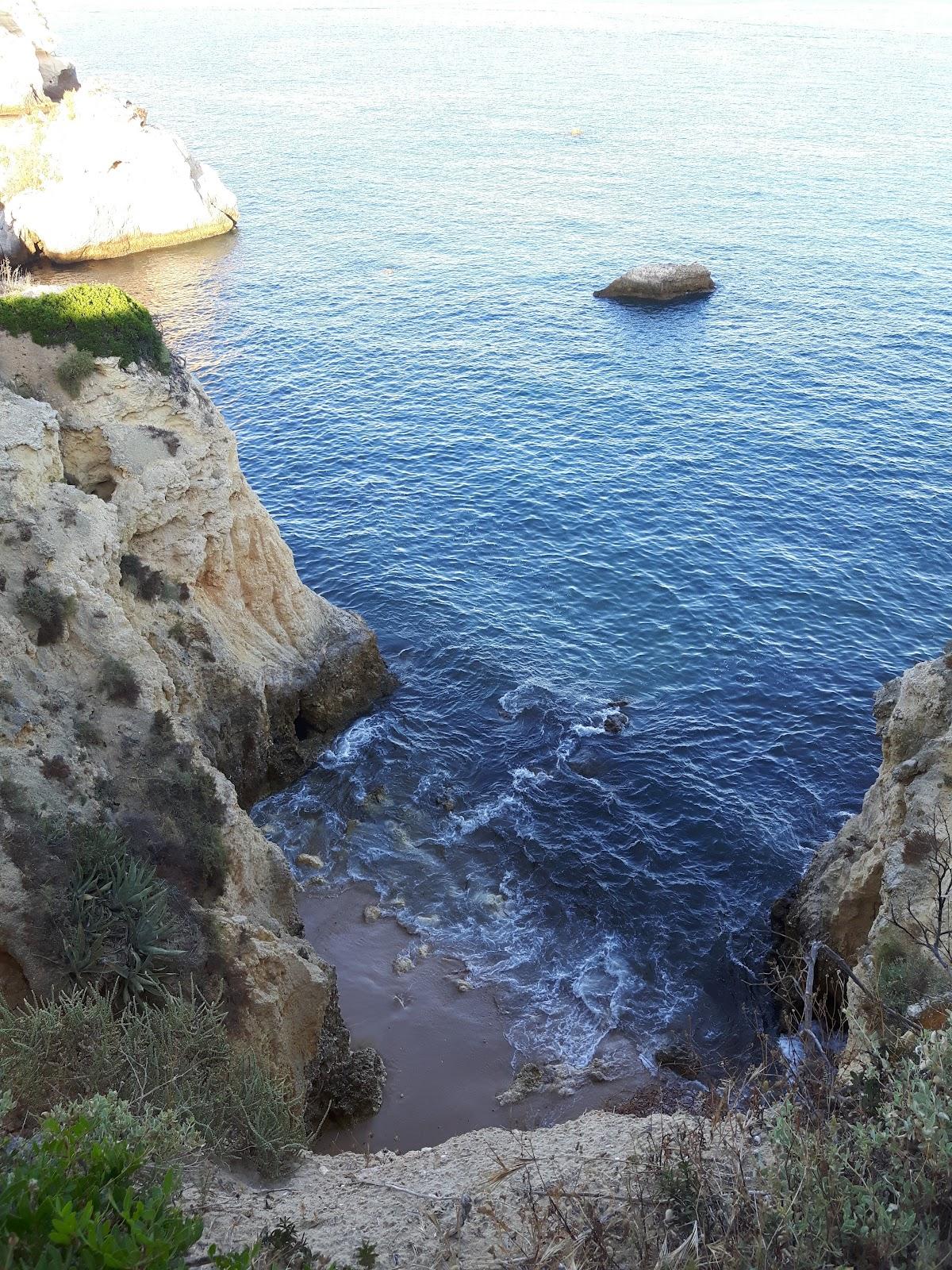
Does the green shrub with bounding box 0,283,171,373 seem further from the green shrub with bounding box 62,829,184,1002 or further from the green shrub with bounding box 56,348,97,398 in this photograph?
the green shrub with bounding box 62,829,184,1002

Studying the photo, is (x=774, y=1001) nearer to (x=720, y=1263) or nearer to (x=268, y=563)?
(x=720, y=1263)

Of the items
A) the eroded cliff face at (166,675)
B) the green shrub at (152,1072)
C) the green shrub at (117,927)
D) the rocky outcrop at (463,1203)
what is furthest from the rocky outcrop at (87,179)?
the rocky outcrop at (463,1203)

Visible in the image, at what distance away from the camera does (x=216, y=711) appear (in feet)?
98.8

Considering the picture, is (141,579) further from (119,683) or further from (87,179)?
(87,179)

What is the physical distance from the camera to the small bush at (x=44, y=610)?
80.0 feet

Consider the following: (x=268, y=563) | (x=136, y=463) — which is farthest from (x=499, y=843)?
(x=136, y=463)

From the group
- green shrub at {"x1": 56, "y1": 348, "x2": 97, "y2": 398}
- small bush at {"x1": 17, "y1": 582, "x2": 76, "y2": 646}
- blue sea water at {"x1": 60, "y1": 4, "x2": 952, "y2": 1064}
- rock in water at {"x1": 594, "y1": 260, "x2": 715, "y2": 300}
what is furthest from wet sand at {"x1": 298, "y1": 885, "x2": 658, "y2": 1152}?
rock in water at {"x1": 594, "y1": 260, "x2": 715, "y2": 300}

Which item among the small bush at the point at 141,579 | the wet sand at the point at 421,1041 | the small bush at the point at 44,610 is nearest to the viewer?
the wet sand at the point at 421,1041

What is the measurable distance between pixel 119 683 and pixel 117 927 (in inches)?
269

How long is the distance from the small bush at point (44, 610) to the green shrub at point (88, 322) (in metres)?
8.97

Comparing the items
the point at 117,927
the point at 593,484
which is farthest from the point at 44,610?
the point at 593,484

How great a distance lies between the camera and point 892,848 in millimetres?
21953

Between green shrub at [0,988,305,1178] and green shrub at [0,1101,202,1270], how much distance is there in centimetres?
399

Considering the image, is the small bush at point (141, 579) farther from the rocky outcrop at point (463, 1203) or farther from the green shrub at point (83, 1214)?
the green shrub at point (83, 1214)
